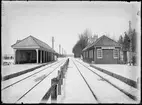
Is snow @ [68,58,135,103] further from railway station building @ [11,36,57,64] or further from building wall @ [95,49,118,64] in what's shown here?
railway station building @ [11,36,57,64]

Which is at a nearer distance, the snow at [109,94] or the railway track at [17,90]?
the snow at [109,94]

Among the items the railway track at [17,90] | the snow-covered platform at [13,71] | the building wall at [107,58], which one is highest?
the building wall at [107,58]

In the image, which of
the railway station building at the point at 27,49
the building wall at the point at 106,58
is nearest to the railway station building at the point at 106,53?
the building wall at the point at 106,58

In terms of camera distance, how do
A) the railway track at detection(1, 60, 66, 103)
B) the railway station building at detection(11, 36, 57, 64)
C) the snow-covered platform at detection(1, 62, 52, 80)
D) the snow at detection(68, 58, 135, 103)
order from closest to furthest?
the snow at detection(68, 58, 135, 103), the railway track at detection(1, 60, 66, 103), the snow-covered platform at detection(1, 62, 52, 80), the railway station building at detection(11, 36, 57, 64)

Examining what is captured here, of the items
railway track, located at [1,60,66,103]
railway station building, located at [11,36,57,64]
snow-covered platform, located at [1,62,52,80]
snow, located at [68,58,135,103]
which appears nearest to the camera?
snow, located at [68,58,135,103]

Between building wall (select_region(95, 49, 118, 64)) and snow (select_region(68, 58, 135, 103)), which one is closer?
snow (select_region(68, 58, 135, 103))

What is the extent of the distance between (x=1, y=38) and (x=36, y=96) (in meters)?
2.51

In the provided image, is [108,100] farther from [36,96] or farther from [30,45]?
[30,45]

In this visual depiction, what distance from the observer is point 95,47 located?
21203mm

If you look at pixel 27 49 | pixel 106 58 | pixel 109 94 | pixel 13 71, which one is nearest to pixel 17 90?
pixel 109 94

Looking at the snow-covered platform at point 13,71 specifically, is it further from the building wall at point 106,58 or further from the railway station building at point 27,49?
the building wall at point 106,58

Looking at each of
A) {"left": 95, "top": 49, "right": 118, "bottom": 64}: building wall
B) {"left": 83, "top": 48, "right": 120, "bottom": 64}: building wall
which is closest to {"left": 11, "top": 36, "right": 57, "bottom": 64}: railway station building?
{"left": 83, "top": 48, "right": 120, "bottom": 64}: building wall

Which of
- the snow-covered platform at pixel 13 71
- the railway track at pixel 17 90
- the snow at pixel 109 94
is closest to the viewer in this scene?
the snow at pixel 109 94

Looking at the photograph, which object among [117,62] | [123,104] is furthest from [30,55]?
[123,104]
